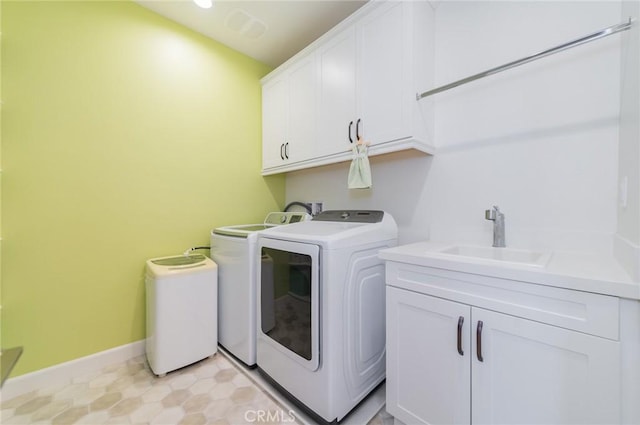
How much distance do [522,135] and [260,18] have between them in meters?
2.07

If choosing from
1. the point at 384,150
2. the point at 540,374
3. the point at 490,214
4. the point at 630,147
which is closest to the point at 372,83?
the point at 384,150

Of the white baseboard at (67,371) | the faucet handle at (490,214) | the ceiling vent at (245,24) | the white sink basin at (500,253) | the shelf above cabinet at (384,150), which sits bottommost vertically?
the white baseboard at (67,371)

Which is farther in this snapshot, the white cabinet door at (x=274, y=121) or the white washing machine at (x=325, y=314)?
the white cabinet door at (x=274, y=121)

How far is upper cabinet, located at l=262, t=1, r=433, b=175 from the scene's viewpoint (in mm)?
1498

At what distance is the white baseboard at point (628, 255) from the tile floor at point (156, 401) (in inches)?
49.2

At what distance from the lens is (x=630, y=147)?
3.11ft

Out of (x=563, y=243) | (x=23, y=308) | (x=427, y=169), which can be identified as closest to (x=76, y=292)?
(x=23, y=308)

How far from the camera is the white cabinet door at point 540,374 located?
770mm

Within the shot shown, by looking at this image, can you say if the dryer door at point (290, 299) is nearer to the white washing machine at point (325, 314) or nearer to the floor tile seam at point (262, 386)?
the white washing machine at point (325, 314)

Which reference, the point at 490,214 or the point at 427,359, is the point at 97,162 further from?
the point at 490,214

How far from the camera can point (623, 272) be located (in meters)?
0.85

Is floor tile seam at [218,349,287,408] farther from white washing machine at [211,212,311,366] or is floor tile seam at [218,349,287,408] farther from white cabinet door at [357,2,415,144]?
white cabinet door at [357,2,415,144]

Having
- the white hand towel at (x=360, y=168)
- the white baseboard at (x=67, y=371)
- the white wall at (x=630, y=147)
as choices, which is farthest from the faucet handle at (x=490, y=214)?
the white baseboard at (x=67, y=371)

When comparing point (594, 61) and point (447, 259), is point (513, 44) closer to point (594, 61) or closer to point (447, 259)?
point (594, 61)
